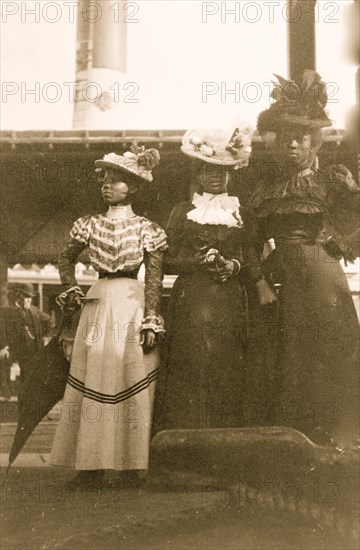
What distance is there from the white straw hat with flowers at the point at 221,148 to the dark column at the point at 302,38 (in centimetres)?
70

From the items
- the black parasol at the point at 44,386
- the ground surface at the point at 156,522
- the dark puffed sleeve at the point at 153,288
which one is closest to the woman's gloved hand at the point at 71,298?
the black parasol at the point at 44,386

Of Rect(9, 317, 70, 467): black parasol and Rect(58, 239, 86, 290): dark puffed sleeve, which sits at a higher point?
Rect(58, 239, 86, 290): dark puffed sleeve

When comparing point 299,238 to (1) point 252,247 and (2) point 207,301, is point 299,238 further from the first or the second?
(2) point 207,301

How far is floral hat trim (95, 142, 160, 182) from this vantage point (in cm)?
449

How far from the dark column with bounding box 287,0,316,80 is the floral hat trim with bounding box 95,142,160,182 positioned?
1036 millimetres

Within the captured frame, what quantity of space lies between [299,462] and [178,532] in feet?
2.07

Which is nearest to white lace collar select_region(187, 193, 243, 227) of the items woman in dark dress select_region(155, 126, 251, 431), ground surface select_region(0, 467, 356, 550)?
woman in dark dress select_region(155, 126, 251, 431)

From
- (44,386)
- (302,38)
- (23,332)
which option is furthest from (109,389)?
(23,332)

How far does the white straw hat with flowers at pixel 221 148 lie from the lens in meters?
4.45

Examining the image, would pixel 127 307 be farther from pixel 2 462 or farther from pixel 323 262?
pixel 2 462

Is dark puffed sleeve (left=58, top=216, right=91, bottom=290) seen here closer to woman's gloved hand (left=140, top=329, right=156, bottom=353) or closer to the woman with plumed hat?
woman's gloved hand (left=140, top=329, right=156, bottom=353)

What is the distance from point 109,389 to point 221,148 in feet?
4.62

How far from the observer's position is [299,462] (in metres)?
3.66

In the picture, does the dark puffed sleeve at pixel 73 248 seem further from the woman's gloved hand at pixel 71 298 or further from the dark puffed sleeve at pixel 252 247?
the dark puffed sleeve at pixel 252 247
